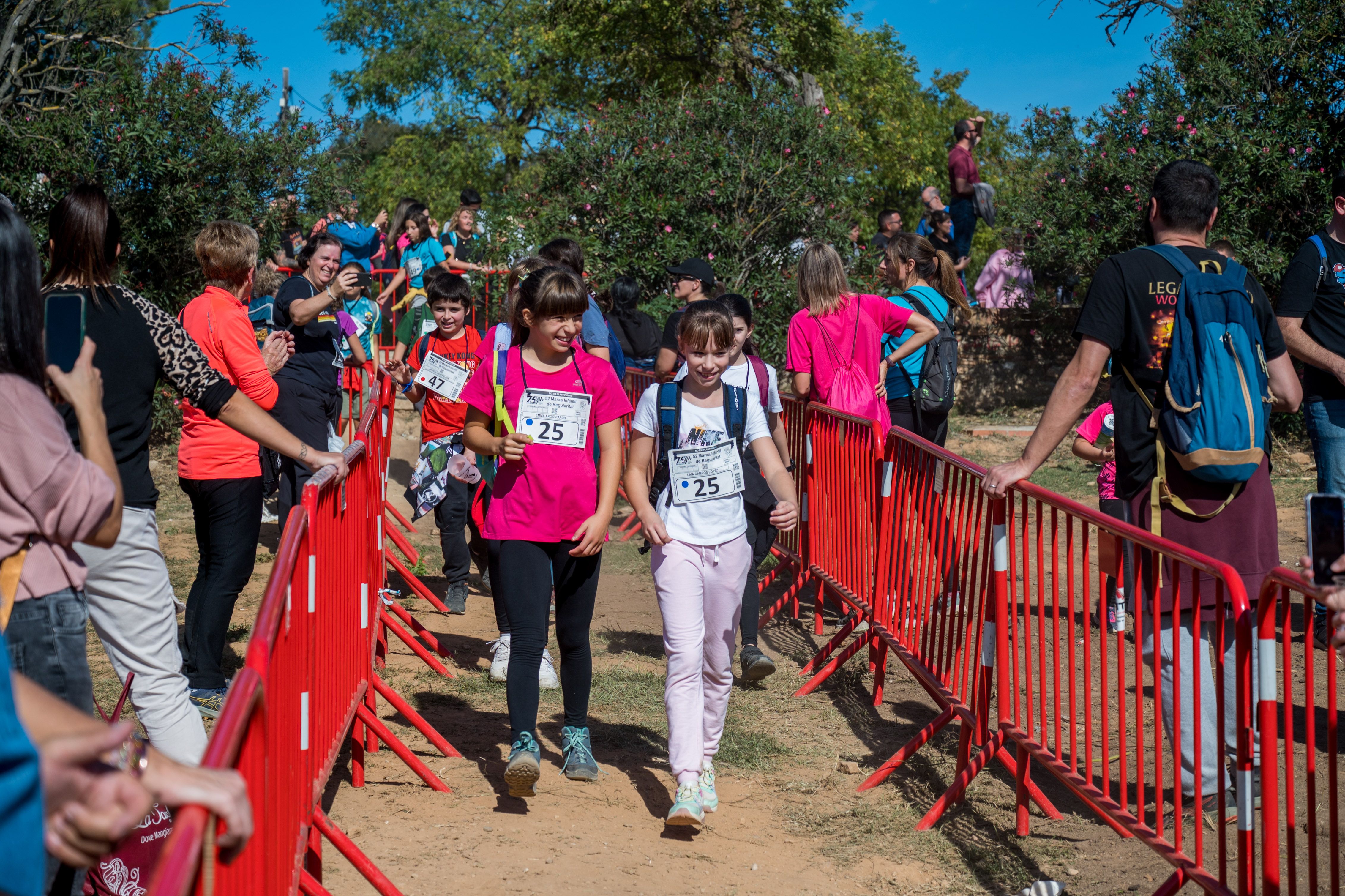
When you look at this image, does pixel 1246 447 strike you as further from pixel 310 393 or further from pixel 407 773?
pixel 310 393

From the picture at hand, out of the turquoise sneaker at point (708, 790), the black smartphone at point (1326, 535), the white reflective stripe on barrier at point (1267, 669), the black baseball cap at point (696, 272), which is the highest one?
the black baseball cap at point (696, 272)

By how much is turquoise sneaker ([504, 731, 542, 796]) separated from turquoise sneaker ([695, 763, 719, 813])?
620mm

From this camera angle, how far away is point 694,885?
4.00m

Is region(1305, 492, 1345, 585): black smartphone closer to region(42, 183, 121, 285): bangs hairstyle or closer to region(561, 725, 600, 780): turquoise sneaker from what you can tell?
region(561, 725, 600, 780): turquoise sneaker

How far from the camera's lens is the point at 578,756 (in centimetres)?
474

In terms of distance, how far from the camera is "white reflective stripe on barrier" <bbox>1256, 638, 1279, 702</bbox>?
2.83 m

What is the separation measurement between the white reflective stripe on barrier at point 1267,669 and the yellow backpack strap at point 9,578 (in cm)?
284

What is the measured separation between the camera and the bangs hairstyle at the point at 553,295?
4609 millimetres

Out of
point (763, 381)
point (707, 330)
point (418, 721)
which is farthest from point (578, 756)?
point (763, 381)

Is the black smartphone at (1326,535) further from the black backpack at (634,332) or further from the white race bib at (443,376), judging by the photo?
the black backpack at (634,332)

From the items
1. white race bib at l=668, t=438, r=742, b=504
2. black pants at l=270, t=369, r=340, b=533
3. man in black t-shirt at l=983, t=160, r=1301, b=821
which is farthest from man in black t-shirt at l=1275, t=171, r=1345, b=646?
black pants at l=270, t=369, r=340, b=533

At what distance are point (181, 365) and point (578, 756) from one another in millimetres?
2171

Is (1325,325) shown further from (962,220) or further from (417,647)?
(962,220)

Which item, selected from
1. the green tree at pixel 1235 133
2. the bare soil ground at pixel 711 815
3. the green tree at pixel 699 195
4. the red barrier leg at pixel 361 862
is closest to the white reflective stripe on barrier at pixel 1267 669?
the bare soil ground at pixel 711 815
